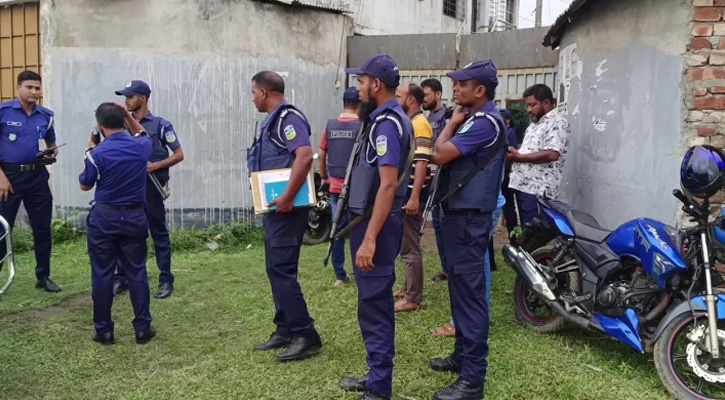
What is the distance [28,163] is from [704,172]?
5411mm

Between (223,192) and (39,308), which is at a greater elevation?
(223,192)

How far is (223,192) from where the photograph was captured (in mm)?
8195

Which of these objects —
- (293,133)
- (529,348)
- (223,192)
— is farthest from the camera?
(223,192)

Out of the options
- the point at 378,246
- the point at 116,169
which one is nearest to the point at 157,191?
the point at 116,169

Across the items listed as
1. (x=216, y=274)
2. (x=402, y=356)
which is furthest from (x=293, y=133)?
(x=216, y=274)

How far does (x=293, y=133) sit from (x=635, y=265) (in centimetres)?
240

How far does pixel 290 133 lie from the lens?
395 cm

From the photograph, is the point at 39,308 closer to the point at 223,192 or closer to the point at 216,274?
the point at 216,274

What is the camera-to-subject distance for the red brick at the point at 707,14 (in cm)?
434

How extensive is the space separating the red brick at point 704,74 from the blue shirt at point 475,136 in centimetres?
196

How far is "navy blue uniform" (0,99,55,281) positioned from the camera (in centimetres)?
552

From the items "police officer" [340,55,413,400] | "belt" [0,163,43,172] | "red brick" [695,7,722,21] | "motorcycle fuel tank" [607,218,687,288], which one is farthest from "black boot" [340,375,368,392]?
"belt" [0,163,43,172]

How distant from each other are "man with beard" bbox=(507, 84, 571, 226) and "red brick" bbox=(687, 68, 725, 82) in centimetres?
101

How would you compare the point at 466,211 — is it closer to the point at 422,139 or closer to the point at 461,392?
the point at 461,392
